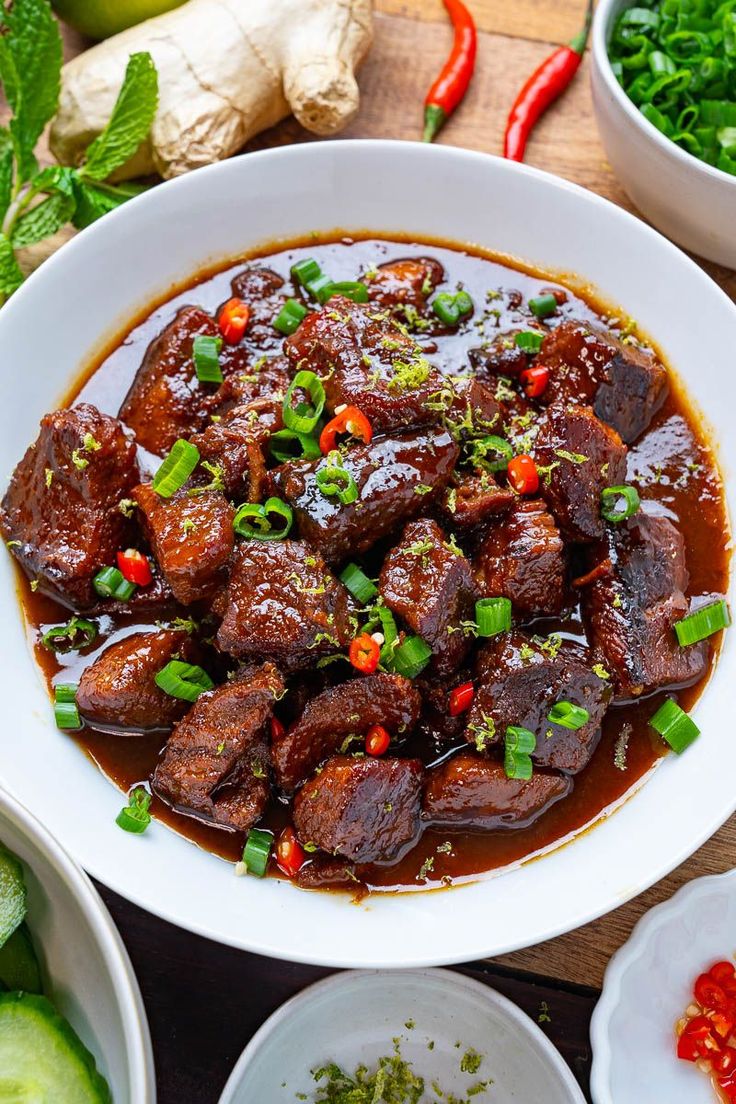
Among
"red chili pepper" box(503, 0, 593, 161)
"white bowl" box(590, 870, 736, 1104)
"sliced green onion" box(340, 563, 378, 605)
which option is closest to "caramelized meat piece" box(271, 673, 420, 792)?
"sliced green onion" box(340, 563, 378, 605)

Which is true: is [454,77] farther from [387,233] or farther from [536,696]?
[536,696]

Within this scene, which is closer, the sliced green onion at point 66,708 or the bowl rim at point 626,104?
the sliced green onion at point 66,708

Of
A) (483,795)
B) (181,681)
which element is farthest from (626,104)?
(181,681)

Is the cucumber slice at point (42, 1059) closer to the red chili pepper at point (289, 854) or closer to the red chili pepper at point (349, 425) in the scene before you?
the red chili pepper at point (289, 854)

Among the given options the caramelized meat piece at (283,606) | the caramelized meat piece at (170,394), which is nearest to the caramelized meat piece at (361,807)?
the caramelized meat piece at (283,606)

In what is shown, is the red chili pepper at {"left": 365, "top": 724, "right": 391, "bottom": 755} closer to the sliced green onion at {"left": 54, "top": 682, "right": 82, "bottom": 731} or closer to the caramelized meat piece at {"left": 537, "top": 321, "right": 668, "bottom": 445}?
the sliced green onion at {"left": 54, "top": 682, "right": 82, "bottom": 731}
